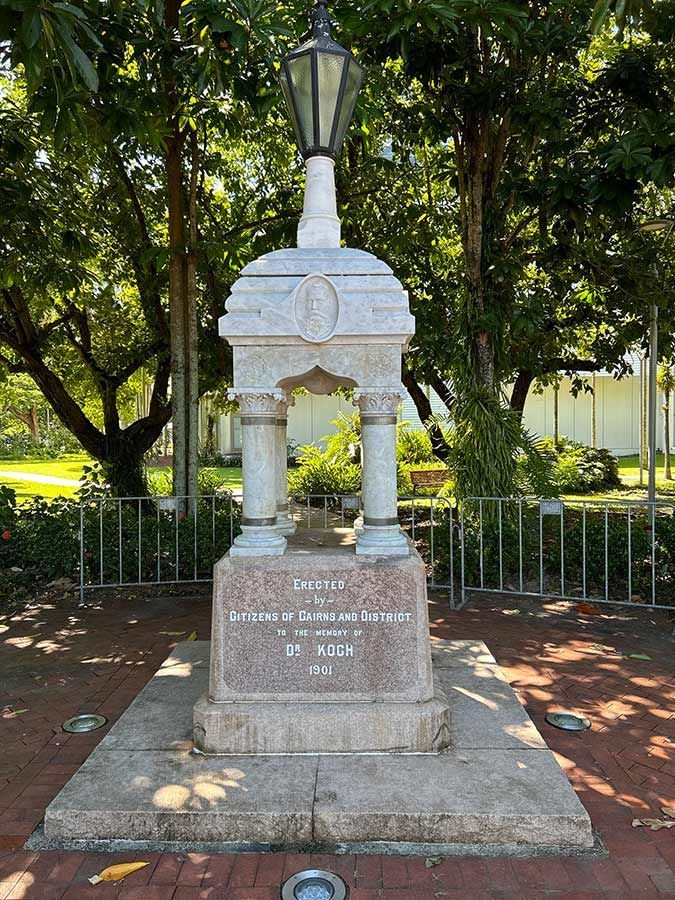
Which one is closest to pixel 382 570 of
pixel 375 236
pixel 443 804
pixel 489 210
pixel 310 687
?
pixel 310 687

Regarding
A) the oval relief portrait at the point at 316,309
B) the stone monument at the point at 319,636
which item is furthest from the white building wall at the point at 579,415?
the oval relief portrait at the point at 316,309

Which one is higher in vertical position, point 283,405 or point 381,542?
point 283,405

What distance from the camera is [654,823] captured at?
3.31m

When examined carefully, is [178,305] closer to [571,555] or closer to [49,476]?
[571,555]

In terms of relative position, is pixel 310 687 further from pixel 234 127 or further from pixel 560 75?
pixel 560 75

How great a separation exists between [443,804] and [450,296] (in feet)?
27.0

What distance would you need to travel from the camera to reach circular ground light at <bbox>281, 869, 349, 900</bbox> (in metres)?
2.82

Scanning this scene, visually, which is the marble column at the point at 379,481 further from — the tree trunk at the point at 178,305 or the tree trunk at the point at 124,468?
the tree trunk at the point at 124,468

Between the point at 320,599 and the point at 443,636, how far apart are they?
9.25ft

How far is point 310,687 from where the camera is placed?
3.97 meters

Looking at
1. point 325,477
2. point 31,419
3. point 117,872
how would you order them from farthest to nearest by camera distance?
1. point 31,419
2. point 325,477
3. point 117,872

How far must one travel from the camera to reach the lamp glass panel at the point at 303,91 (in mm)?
4125

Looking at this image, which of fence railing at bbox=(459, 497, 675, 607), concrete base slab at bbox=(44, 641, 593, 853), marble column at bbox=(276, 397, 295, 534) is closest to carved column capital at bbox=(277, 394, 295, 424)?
marble column at bbox=(276, 397, 295, 534)

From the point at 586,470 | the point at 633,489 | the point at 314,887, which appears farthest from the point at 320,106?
the point at 633,489
